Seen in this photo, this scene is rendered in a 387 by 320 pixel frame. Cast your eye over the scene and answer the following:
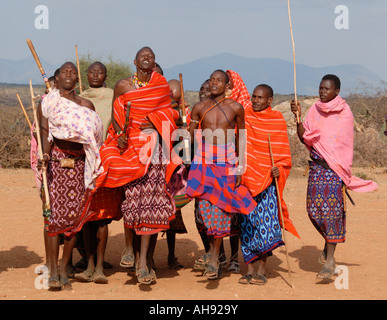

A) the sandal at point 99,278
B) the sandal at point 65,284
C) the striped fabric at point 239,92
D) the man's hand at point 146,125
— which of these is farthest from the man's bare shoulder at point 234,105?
the sandal at point 65,284

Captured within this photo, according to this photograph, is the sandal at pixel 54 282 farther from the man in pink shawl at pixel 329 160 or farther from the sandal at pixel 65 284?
the man in pink shawl at pixel 329 160

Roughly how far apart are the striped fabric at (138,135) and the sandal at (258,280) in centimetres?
143

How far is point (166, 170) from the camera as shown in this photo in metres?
6.80

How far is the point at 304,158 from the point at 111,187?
39.2 ft

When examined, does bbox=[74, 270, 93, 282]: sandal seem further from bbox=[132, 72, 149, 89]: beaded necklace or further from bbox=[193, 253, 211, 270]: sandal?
bbox=[132, 72, 149, 89]: beaded necklace

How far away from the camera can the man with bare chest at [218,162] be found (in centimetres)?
659

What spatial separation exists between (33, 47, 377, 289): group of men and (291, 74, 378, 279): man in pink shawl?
0.04 ft

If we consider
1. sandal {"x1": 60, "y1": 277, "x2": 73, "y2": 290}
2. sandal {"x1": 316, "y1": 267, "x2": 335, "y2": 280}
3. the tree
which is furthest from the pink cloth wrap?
the tree

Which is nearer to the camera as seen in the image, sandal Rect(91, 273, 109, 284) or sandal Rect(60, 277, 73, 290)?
sandal Rect(60, 277, 73, 290)

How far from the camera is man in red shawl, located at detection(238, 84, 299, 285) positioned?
688 cm

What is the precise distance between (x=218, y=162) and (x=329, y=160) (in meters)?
1.39

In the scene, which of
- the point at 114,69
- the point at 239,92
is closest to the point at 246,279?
the point at 239,92
